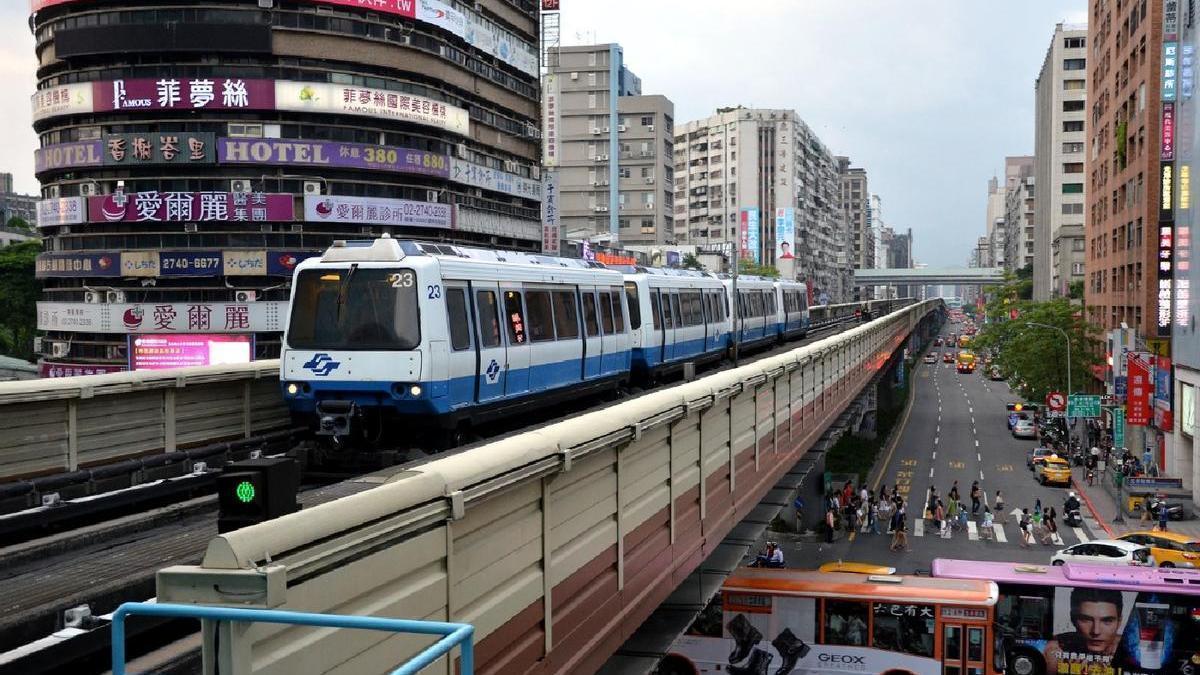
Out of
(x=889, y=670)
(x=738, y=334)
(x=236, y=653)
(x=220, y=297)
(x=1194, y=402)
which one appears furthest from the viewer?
(x=220, y=297)

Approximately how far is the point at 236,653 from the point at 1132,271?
60.3m

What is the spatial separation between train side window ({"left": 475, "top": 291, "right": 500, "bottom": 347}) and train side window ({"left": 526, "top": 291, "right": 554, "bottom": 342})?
1.25m

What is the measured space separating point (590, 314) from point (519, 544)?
42.9ft

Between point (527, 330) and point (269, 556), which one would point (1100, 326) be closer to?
point (527, 330)

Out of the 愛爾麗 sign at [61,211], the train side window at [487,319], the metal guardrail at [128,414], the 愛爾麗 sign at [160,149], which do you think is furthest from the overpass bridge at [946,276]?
the metal guardrail at [128,414]

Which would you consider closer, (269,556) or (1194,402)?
(269,556)

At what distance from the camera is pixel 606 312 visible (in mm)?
21859

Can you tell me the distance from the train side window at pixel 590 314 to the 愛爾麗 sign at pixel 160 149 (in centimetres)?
3246

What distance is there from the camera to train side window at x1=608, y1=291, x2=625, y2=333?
22391 mm

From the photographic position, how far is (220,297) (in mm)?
49625

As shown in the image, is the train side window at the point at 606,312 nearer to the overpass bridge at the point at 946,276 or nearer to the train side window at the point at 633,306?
the train side window at the point at 633,306

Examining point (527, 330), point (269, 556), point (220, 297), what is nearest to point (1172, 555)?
point (527, 330)

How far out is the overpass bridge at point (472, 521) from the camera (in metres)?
5.12

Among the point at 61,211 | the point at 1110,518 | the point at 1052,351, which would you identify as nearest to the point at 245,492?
the point at 1110,518
